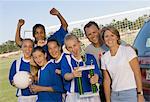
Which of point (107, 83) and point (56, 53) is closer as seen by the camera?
point (107, 83)

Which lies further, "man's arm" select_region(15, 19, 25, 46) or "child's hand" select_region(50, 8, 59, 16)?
"man's arm" select_region(15, 19, 25, 46)

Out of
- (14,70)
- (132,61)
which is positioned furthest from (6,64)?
(132,61)

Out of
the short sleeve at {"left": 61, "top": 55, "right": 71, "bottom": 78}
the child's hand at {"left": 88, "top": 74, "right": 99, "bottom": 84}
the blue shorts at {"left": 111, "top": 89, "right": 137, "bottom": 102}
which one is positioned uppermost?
the short sleeve at {"left": 61, "top": 55, "right": 71, "bottom": 78}

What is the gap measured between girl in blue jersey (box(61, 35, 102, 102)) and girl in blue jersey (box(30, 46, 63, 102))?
35 centimetres

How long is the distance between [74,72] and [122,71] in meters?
0.66

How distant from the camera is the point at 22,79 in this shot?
604 centimetres

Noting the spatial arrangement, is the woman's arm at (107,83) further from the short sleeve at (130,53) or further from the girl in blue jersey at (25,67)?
→ the girl in blue jersey at (25,67)

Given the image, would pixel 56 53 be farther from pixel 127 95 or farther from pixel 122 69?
pixel 127 95

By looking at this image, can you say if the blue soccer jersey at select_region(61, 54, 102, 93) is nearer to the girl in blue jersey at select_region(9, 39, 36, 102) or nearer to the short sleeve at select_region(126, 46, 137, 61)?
the short sleeve at select_region(126, 46, 137, 61)

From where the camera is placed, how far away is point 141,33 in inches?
252

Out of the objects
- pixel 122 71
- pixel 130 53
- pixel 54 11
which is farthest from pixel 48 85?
pixel 54 11

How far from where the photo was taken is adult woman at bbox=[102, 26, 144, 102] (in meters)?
5.11

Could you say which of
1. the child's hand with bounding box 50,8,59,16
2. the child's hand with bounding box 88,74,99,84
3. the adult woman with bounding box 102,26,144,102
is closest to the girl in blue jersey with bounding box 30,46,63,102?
the child's hand with bounding box 88,74,99,84

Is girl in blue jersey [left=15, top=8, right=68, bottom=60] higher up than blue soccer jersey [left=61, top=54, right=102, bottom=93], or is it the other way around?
girl in blue jersey [left=15, top=8, right=68, bottom=60]
